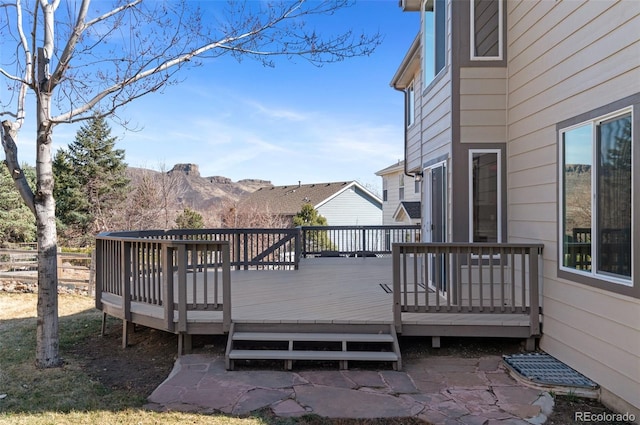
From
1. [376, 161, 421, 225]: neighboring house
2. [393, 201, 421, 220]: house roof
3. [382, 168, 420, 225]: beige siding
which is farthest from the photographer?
[382, 168, 420, 225]: beige siding

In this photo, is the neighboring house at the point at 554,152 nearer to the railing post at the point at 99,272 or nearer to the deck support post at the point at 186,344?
the deck support post at the point at 186,344

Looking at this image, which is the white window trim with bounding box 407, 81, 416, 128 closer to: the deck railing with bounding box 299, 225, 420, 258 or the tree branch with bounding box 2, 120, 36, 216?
the deck railing with bounding box 299, 225, 420, 258

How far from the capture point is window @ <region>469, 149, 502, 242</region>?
5009 millimetres

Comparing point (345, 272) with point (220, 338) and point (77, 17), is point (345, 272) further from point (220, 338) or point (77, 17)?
point (77, 17)

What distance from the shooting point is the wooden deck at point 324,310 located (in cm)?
443

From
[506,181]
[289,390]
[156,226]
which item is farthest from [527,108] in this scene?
[156,226]

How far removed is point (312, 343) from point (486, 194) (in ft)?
8.76

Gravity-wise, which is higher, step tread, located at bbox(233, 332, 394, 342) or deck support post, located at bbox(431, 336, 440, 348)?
step tread, located at bbox(233, 332, 394, 342)

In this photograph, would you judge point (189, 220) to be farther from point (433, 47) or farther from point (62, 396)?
point (62, 396)

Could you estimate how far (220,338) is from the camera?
16.2 feet

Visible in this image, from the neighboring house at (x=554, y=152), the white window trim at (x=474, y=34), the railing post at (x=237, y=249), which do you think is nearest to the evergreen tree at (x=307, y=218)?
the railing post at (x=237, y=249)

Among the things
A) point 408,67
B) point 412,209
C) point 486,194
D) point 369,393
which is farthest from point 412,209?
point 369,393

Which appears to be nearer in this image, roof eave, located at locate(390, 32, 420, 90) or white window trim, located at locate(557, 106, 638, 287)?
white window trim, located at locate(557, 106, 638, 287)

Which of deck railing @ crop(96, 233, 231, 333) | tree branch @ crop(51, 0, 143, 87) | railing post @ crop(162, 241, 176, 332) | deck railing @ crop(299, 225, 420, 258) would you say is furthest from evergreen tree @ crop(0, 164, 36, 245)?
railing post @ crop(162, 241, 176, 332)
